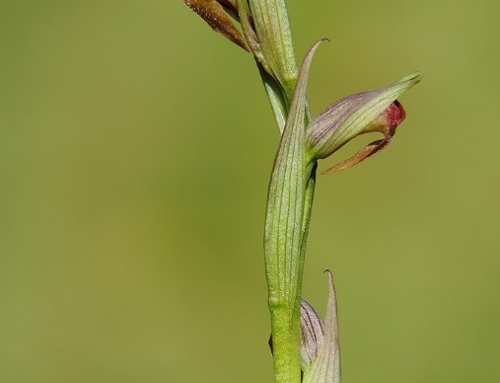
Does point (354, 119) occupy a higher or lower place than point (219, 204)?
lower

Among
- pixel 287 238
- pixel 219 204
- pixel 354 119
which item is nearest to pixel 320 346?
pixel 287 238

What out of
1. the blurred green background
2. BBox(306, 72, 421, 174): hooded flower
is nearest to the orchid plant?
BBox(306, 72, 421, 174): hooded flower

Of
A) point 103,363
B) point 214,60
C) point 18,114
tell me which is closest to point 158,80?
point 214,60

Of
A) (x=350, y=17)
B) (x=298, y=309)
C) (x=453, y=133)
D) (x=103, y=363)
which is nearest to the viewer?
(x=298, y=309)

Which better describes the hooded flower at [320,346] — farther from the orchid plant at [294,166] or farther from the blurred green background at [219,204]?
the blurred green background at [219,204]

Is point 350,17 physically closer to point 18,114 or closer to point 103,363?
point 18,114

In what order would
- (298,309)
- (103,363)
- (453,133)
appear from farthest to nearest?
1. (453,133)
2. (103,363)
3. (298,309)

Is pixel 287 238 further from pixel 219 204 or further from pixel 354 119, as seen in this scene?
pixel 219 204
